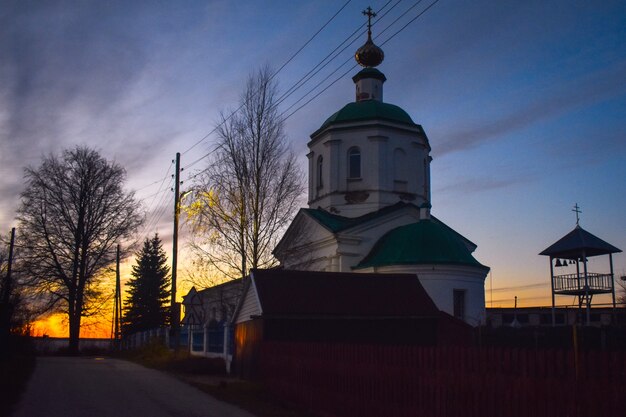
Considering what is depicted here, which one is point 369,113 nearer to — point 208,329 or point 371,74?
point 371,74

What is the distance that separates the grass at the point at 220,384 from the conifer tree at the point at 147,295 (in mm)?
25601

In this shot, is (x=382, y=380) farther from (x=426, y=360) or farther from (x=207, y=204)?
(x=207, y=204)

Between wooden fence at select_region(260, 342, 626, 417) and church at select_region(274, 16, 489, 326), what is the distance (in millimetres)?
17393

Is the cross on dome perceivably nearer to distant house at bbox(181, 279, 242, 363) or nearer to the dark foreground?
distant house at bbox(181, 279, 242, 363)

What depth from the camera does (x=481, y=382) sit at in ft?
28.0

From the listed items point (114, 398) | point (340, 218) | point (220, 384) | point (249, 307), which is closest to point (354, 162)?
point (340, 218)

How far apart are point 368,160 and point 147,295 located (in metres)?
29.8

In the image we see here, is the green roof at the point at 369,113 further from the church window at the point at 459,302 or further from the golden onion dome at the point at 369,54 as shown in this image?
the church window at the point at 459,302

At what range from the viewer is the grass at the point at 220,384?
→ 13664 millimetres

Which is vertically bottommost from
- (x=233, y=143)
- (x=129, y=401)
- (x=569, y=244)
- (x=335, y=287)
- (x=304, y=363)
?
(x=129, y=401)

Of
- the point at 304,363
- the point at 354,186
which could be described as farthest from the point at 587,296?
the point at 304,363

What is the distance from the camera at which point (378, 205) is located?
35188 mm

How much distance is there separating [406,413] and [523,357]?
270cm

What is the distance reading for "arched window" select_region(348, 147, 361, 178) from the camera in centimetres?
3600
